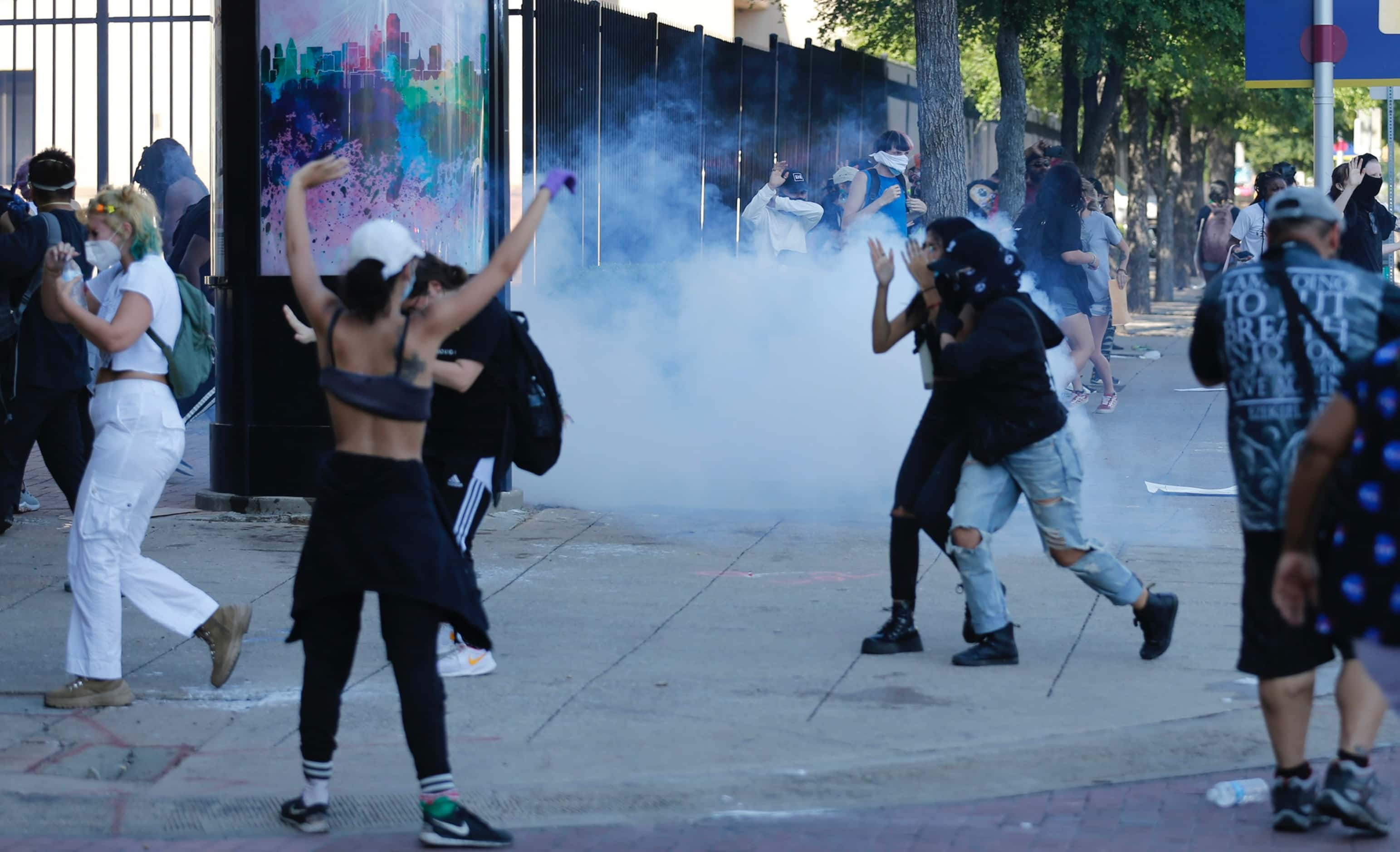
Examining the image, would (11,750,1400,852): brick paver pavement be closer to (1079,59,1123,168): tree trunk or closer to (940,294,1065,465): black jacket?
(940,294,1065,465): black jacket

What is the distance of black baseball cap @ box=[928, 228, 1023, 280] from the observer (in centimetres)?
585

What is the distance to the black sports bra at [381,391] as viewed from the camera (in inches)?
168

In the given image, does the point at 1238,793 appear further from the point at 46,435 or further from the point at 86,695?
the point at 46,435

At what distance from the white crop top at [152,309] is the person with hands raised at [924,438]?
A: 2.31 metres

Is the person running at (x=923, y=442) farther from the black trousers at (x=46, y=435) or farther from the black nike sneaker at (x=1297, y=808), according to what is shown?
the black trousers at (x=46, y=435)

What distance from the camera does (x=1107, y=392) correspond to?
13.6 metres

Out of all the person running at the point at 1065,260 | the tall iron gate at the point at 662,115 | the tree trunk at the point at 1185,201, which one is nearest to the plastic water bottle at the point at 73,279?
the tall iron gate at the point at 662,115

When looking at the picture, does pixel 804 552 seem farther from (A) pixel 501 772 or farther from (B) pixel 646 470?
(A) pixel 501 772

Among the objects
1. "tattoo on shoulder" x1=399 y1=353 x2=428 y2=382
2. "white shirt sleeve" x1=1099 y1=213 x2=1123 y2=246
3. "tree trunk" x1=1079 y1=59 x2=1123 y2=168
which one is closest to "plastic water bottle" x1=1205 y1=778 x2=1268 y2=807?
"tattoo on shoulder" x1=399 y1=353 x2=428 y2=382

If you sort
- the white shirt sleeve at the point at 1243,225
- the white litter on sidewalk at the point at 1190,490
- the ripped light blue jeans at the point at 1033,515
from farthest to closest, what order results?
the white shirt sleeve at the point at 1243,225, the white litter on sidewalk at the point at 1190,490, the ripped light blue jeans at the point at 1033,515

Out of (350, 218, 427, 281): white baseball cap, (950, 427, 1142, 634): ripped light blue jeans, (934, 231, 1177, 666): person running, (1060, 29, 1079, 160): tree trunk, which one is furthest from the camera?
(1060, 29, 1079, 160): tree trunk

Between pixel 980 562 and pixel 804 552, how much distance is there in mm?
2308

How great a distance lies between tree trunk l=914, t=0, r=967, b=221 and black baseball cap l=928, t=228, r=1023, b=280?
775 cm

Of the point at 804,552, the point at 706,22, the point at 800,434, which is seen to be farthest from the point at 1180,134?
the point at 804,552
